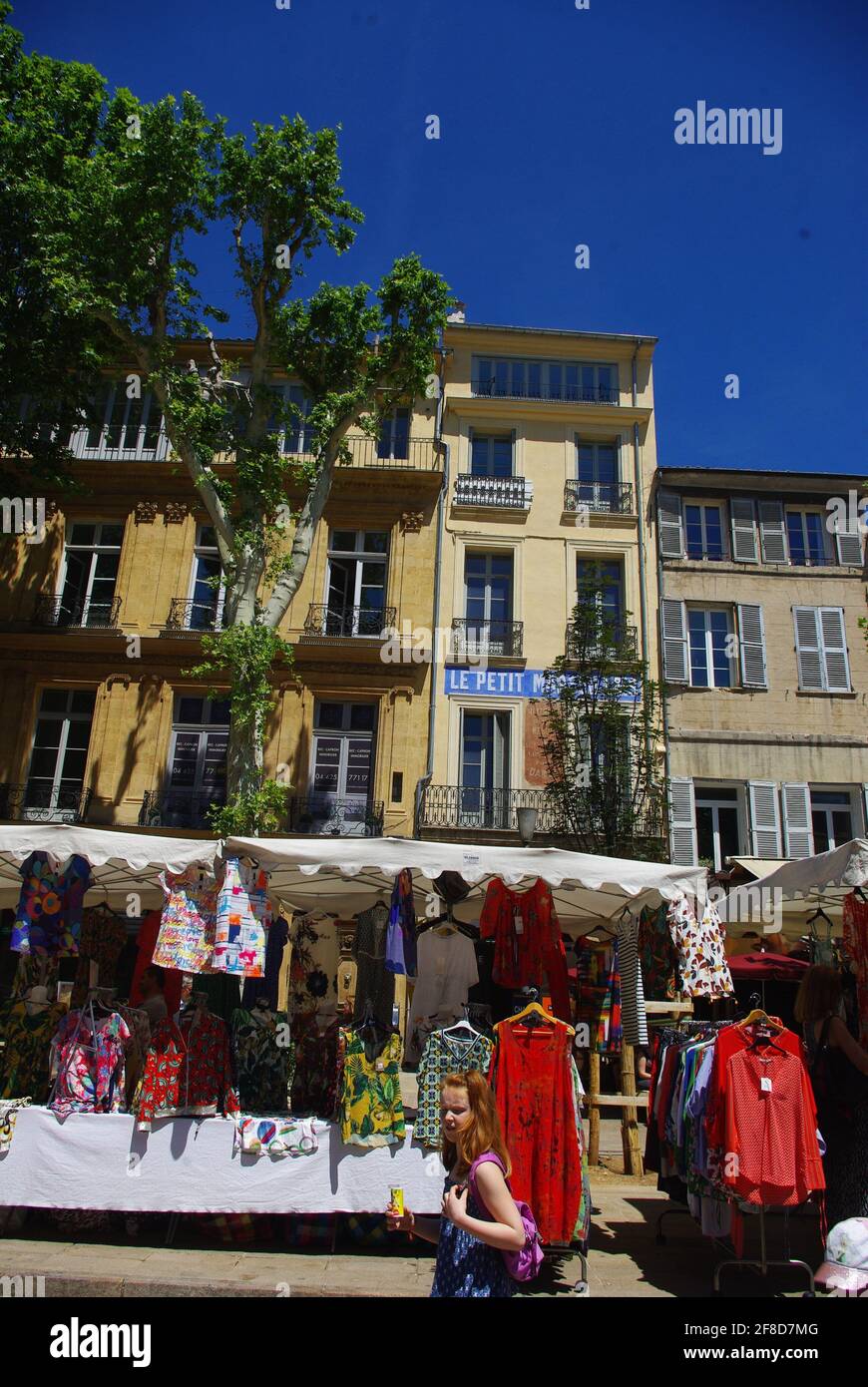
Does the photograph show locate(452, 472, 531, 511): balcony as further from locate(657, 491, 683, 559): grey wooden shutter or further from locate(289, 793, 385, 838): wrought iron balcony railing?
locate(289, 793, 385, 838): wrought iron balcony railing

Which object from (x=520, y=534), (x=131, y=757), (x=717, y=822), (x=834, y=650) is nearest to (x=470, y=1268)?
(x=717, y=822)

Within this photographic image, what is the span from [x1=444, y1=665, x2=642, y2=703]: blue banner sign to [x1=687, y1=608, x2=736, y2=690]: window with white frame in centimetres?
321

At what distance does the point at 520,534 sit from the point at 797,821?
7.99 m

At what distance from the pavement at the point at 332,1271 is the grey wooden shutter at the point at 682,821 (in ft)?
34.9

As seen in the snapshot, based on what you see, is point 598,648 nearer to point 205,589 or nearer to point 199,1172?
point 205,589

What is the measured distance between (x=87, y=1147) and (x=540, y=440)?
17.1m

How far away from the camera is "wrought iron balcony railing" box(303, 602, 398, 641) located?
59.3 feet

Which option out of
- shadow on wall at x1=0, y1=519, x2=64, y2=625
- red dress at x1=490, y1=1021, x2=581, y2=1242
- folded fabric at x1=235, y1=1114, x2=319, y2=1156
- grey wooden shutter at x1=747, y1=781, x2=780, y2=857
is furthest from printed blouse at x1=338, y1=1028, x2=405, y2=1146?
shadow on wall at x1=0, y1=519, x2=64, y2=625

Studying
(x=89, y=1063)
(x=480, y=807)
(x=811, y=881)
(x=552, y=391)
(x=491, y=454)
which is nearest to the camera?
(x=89, y=1063)

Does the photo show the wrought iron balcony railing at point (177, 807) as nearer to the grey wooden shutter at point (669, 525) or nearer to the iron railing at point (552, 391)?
the grey wooden shutter at point (669, 525)

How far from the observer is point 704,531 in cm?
1931

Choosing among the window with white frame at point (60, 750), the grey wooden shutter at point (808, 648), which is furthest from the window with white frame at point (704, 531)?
the window with white frame at point (60, 750)

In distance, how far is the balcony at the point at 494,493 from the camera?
63.3 ft

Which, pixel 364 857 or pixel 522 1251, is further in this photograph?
pixel 364 857
